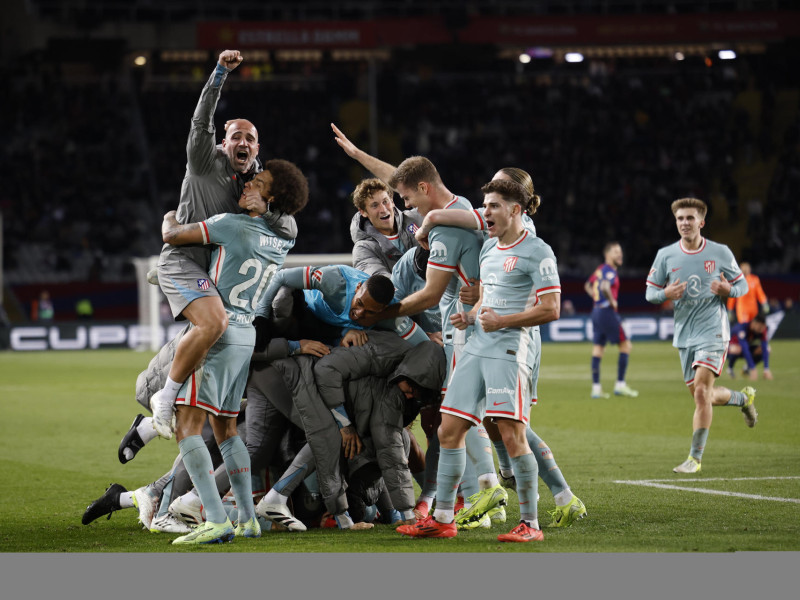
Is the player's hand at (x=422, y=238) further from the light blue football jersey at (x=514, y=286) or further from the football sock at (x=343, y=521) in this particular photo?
the football sock at (x=343, y=521)

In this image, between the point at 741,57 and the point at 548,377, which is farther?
the point at 741,57

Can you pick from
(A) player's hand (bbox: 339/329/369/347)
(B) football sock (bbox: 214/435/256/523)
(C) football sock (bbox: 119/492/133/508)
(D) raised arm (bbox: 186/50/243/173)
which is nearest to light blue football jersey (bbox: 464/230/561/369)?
(A) player's hand (bbox: 339/329/369/347)

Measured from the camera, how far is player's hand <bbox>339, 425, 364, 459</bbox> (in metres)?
7.16

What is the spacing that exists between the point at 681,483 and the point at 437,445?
254 cm

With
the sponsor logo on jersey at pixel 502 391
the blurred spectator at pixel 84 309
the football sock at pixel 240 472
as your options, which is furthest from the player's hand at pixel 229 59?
the blurred spectator at pixel 84 309

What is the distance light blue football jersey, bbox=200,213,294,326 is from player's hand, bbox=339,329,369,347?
736 millimetres

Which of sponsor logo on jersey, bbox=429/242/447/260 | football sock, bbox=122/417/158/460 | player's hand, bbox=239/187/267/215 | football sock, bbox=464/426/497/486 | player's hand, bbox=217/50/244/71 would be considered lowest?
football sock, bbox=464/426/497/486

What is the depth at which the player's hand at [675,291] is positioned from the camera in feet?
33.0

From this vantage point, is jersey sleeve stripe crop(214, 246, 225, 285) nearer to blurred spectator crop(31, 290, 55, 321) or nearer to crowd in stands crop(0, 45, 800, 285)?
blurred spectator crop(31, 290, 55, 321)

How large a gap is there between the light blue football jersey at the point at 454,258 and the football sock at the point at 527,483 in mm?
946

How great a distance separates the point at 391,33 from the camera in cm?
3812

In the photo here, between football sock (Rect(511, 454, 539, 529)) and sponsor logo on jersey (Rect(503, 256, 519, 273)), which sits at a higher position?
sponsor logo on jersey (Rect(503, 256, 519, 273))

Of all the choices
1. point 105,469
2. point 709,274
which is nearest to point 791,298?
point 709,274

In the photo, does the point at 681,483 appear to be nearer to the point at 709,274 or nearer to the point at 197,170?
the point at 709,274
